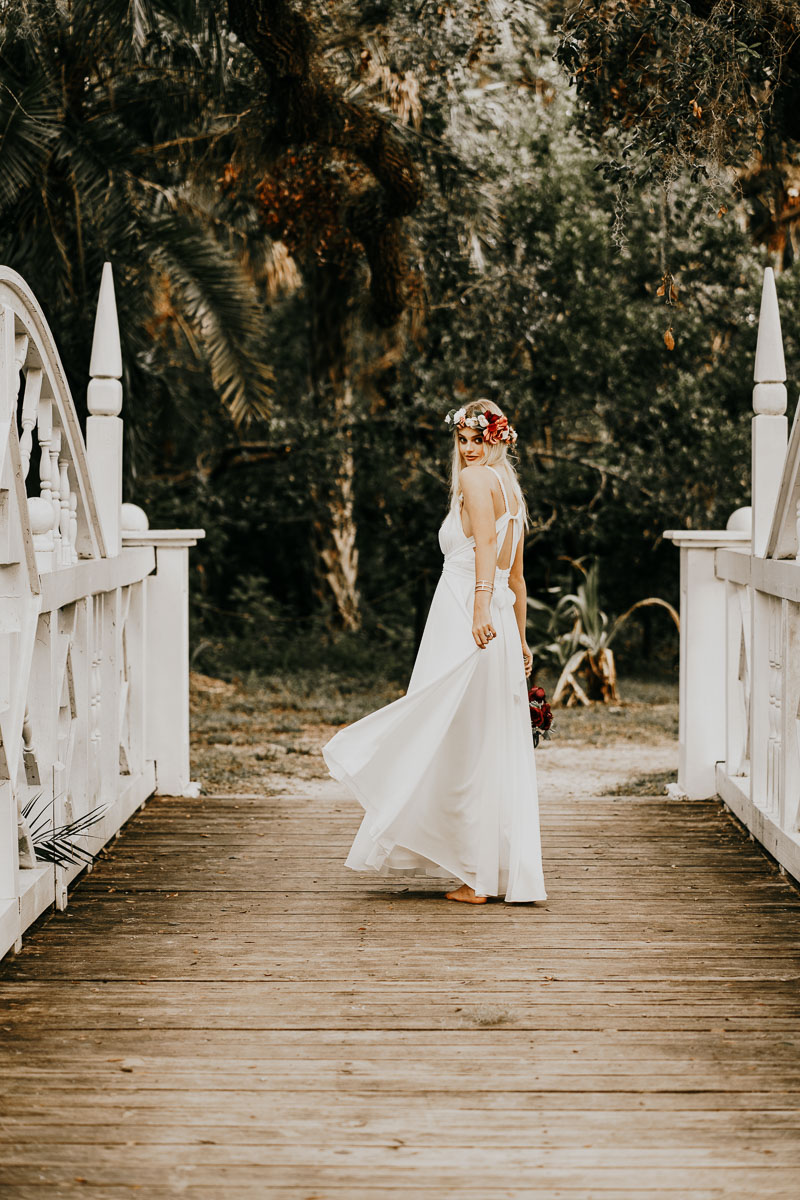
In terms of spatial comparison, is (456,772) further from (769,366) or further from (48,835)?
(769,366)

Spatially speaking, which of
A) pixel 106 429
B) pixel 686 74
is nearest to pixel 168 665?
pixel 106 429

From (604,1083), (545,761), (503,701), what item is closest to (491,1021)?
(604,1083)

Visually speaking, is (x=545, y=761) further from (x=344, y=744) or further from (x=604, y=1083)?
Answer: (x=604, y=1083)

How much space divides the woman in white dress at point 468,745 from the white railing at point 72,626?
41.0 inches

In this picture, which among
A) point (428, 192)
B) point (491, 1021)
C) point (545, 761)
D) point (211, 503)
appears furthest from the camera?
point (211, 503)

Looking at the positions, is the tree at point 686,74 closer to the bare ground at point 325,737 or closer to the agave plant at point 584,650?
the bare ground at point 325,737

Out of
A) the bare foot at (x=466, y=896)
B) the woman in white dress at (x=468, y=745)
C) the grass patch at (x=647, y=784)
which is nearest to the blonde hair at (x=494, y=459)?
the woman in white dress at (x=468, y=745)

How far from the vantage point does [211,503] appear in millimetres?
14266

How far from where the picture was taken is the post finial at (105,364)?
611cm

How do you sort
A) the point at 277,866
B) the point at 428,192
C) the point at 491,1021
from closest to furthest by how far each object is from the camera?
1. the point at 491,1021
2. the point at 277,866
3. the point at 428,192

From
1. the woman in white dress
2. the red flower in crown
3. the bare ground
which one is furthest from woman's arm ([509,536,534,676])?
the bare ground

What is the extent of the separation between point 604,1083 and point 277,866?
2.57 metres

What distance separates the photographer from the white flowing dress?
505cm

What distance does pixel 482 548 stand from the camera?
201 inches
